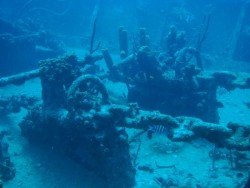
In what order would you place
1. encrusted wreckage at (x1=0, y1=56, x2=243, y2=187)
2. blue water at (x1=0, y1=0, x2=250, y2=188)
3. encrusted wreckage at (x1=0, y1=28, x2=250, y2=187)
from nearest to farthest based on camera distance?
1. encrusted wreckage at (x1=0, y1=56, x2=243, y2=187)
2. encrusted wreckage at (x1=0, y1=28, x2=250, y2=187)
3. blue water at (x1=0, y1=0, x2=250, y2=188)

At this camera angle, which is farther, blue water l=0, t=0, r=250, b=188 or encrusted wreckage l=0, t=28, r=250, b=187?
blue water l=0, t=0, r=250, b=188

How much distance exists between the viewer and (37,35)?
18.5 m

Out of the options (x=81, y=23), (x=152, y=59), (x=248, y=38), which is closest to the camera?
(x=152, y=59)

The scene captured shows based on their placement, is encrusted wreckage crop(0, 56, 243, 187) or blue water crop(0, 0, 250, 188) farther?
blue water crop(0, 0, 250, 188)

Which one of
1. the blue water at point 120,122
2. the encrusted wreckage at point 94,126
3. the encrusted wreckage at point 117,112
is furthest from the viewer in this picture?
the blue water at point 120,122

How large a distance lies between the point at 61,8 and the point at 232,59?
773 inches

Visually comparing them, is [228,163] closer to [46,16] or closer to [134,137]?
[134,137]

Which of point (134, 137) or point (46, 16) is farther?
point (46, 16)

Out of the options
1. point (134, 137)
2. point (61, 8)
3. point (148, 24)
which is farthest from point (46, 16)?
point (134, 137)

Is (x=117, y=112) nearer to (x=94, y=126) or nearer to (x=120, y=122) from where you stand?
(x=120, y=122)

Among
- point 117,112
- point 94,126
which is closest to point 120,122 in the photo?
point 117,112

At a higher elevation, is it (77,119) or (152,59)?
(152,59)

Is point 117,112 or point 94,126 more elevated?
point 117,112

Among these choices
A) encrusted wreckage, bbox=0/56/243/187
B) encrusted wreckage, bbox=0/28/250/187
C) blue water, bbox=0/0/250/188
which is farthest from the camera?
blue water, bbox=0/0/250/188
